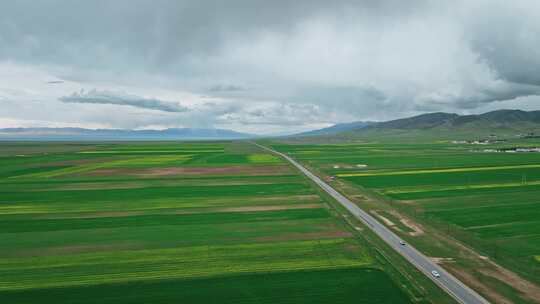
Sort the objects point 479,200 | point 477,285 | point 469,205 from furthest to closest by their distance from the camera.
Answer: point 479,200 < point 469,205 < point 477,285

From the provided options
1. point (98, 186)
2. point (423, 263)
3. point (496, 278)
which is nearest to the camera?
point (496, 278)

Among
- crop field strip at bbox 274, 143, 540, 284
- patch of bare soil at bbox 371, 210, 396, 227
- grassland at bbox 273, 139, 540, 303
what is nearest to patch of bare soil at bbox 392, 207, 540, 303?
grassland at bbox 273, 139, 540, 303

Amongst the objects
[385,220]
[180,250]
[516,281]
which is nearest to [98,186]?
[180,250]

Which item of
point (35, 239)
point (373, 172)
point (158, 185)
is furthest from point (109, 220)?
point (373, 172)

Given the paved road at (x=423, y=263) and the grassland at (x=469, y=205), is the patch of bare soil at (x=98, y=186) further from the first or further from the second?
the paved road at (x=423, y=263)

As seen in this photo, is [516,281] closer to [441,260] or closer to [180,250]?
[441,260]

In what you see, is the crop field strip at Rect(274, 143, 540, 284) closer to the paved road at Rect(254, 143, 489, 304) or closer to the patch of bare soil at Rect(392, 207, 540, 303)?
the patch of bare soil at Rect(392, 207, 540, 303)

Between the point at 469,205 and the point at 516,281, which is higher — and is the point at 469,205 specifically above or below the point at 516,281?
above

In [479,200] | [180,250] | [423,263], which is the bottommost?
[423,263]

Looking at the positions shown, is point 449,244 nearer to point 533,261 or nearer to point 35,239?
point 533,261

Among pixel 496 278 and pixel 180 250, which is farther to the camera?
pixel 180 250
